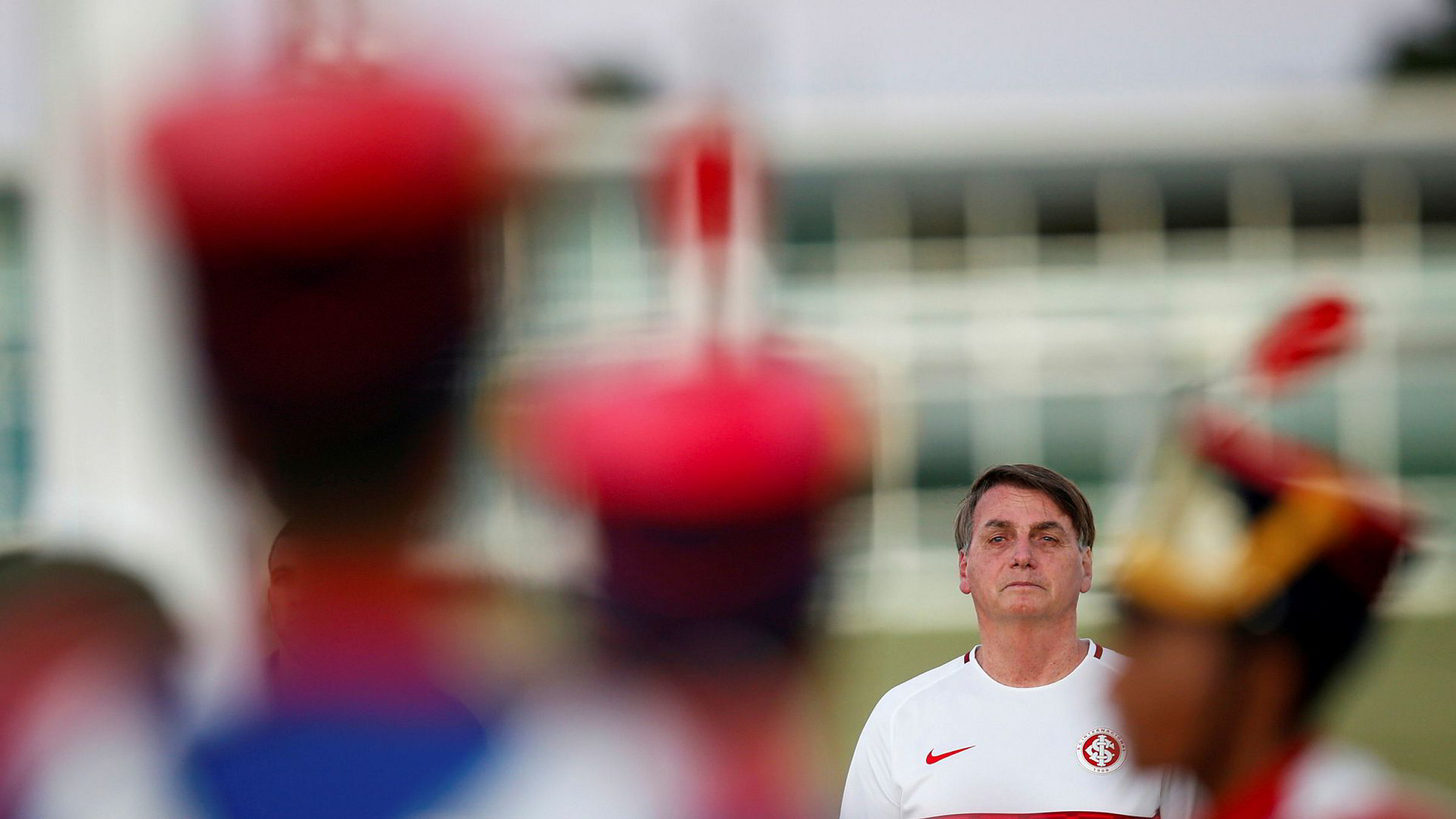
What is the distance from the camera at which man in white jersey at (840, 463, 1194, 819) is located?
0.57 meters

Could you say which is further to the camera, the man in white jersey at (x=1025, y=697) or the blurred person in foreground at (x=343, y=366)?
the man in white jersey at (x=1025, y=697)

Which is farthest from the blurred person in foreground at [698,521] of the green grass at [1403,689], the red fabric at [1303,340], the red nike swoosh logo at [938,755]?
the green grass at [1403,689]

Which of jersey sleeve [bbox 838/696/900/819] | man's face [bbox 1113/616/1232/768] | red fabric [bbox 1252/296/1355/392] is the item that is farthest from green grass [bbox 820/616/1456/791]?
red fabric [bbox 1252/296/1355/392]

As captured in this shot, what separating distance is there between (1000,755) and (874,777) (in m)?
0.12

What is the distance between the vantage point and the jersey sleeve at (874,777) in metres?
0.74

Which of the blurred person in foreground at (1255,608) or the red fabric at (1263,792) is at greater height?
the blurred person in foreground at (1255,608)

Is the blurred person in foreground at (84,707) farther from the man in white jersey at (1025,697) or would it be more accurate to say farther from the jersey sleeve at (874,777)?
the jersey sleeve at (874,777)

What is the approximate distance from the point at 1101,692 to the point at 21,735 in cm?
44

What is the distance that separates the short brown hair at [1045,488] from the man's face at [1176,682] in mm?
145

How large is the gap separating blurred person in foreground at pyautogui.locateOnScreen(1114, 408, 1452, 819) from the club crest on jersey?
0.53 ft

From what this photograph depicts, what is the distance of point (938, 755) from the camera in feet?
2.29

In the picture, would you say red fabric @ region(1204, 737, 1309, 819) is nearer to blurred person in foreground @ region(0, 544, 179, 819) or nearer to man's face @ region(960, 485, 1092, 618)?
man's face @ region(960, 485, 1092, 618)

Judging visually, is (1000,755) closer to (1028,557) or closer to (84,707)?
(1028,557)

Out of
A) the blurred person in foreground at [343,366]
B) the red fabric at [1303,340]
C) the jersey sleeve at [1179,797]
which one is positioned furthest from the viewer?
the jersey sleeve at [1179,797]
